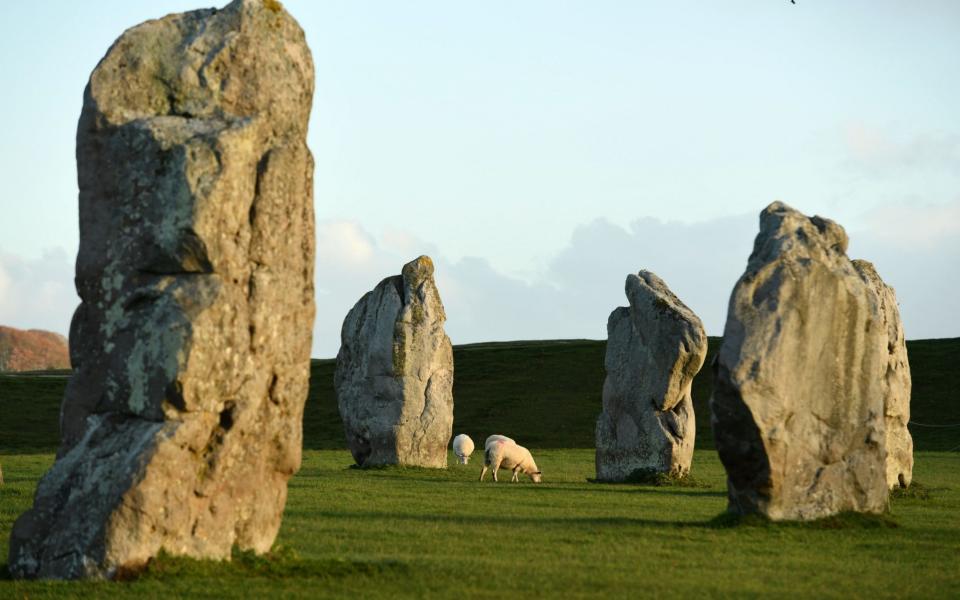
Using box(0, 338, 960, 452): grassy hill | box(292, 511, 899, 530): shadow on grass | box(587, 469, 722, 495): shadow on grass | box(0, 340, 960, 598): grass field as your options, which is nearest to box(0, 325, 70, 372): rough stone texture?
Result: box(0, 338, 960, 452): grassy hill

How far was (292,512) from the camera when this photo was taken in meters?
19.6

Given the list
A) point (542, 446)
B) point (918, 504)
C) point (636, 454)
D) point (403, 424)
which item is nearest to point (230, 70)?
point (918, 504)

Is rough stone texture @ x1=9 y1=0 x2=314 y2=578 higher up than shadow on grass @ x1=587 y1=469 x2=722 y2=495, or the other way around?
rough stone texture @ x1=9 y1=0 x2=314 y2=578

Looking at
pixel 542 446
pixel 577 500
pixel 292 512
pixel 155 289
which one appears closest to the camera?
pixel 155 289

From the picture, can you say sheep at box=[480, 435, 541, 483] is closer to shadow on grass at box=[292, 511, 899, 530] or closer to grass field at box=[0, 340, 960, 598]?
grass field at box=[0, 340, 960, 598]

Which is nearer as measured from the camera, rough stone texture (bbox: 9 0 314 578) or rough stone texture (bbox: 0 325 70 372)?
rough stone texture (bbox: 9 0 314 578)

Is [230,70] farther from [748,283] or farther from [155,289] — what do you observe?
[748,283]

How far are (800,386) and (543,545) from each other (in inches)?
159

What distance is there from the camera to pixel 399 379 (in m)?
31.6

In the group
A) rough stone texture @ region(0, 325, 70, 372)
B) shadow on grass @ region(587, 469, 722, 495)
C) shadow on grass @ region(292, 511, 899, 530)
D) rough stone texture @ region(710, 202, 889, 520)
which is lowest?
shadow on grass @ region(292, 511, 899, 530)

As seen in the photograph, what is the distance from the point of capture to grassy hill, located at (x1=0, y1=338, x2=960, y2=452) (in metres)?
50.8

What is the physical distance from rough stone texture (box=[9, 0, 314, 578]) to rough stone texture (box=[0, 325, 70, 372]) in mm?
99784

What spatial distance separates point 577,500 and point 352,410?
1015cm

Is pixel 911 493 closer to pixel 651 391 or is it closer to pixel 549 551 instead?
pixel 651 391
